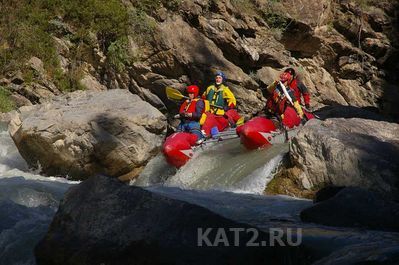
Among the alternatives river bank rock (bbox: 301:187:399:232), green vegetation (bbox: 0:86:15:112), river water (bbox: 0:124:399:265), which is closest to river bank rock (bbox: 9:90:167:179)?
river water (bbox: 0:124:399:265)

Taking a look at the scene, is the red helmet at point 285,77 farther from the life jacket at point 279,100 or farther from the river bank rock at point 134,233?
the river bank rock at point 134,233

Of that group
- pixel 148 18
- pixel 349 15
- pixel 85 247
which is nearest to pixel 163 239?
pixel 85 247

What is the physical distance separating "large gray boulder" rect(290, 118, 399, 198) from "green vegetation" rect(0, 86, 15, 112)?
6.34 m

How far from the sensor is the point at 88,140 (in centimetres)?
726

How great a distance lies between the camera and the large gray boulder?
5.09m

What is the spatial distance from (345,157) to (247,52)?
6.83m

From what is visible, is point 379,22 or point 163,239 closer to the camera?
point 163,239

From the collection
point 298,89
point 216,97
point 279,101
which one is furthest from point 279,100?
point 216,97

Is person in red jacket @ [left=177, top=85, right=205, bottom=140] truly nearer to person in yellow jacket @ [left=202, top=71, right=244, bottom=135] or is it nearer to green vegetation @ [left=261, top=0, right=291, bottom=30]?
person in yellow jacket @ [left=202, top=71, right=244, bottom=135]

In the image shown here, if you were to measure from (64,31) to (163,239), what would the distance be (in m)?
9.54

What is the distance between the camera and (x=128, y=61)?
447 inches

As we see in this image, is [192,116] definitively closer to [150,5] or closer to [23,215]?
[23,215]

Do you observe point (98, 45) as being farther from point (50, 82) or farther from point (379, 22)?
point (379, 22)

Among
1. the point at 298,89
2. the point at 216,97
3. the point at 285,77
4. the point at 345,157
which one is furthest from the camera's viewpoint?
the point at 216,97
